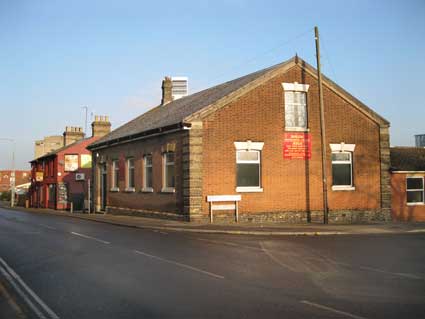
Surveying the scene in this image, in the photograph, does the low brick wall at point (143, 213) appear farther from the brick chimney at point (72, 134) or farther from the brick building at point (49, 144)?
the brick building at point (49, 144)

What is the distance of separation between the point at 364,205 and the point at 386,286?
1754cm

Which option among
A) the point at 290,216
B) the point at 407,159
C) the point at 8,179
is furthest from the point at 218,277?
the point at 8,179

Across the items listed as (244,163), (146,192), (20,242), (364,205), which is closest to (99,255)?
(20,242)

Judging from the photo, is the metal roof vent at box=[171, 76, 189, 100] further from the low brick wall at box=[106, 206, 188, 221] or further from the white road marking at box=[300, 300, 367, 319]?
the white road marking at box=[300, 300, 367, 319]

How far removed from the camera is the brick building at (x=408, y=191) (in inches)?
1051

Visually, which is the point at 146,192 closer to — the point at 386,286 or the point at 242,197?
the point at 242,197

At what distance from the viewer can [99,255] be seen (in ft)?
39.5

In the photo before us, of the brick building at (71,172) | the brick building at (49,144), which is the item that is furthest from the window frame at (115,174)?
the brick building at (49,144)

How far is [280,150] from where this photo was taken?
77.2 feet

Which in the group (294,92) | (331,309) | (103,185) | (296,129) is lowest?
(331,309)

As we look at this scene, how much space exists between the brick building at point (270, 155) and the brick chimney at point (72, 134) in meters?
29.0

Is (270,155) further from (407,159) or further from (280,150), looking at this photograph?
(407,159)

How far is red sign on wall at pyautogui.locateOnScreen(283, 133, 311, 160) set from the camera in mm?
23688

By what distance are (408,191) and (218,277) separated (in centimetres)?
2088
